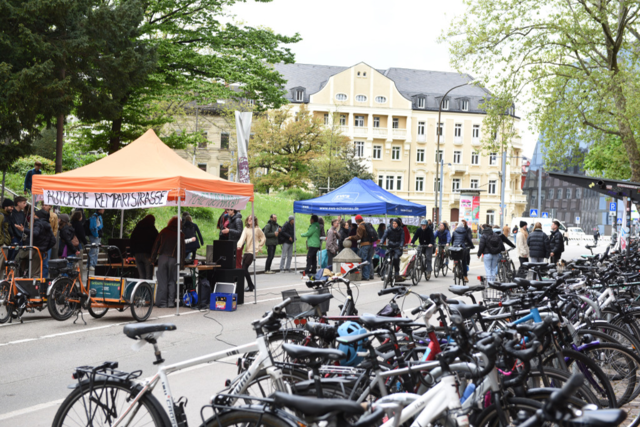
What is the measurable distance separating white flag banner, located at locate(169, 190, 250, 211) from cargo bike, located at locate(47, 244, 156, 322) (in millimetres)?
1948

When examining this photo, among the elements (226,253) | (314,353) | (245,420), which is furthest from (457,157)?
(245,420)

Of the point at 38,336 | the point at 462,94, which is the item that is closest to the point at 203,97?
the point at 38,336

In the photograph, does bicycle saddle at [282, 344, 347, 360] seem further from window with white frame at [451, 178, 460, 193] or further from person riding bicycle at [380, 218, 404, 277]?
window with white frame at [451, 178, 460, 193]

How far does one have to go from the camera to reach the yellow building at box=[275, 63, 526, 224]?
7725cm

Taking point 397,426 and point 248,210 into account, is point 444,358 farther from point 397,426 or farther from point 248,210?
point 248,210

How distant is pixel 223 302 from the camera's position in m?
13.2

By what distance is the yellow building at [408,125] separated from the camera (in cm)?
7725

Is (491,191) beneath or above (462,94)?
beneath

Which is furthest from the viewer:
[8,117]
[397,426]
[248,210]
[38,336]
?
[248,210]

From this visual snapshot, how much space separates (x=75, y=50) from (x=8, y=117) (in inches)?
100

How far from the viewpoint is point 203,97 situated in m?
24.2

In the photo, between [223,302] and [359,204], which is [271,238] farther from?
[223,302]

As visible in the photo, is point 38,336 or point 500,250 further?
point 500,250

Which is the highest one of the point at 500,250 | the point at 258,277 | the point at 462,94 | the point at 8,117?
the point at 462,94
